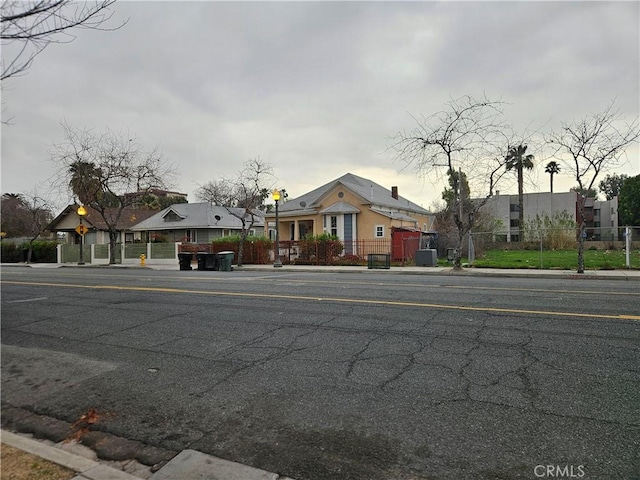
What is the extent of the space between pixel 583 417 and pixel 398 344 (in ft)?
8.81

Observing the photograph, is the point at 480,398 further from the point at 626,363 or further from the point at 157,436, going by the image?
the point at 157,436

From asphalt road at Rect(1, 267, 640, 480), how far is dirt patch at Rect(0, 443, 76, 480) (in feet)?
2.23

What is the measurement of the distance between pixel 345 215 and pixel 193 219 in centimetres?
1962

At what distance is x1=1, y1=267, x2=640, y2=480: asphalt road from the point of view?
330 centimetres

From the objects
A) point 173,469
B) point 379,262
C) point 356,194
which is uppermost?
point 356,194

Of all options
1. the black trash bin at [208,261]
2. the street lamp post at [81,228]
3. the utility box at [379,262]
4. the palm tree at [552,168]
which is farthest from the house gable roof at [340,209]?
the palm tree at [552,168]

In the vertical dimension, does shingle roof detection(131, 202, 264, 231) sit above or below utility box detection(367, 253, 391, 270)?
above

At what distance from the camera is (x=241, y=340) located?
22.1 feet

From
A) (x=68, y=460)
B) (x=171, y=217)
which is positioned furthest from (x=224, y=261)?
(x=171, y=217)

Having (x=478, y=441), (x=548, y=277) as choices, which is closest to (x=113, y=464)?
(x=478, y=441)

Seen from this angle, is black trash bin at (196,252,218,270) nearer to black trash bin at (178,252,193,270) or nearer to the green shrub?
black trash bin at (178,252,193,270)

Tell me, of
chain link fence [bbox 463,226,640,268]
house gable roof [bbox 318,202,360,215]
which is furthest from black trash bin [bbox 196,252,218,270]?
chain link fence [bbox 463,226,640,268]

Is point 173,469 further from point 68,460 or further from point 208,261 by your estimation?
point 208,261

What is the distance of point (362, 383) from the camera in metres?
4.73
